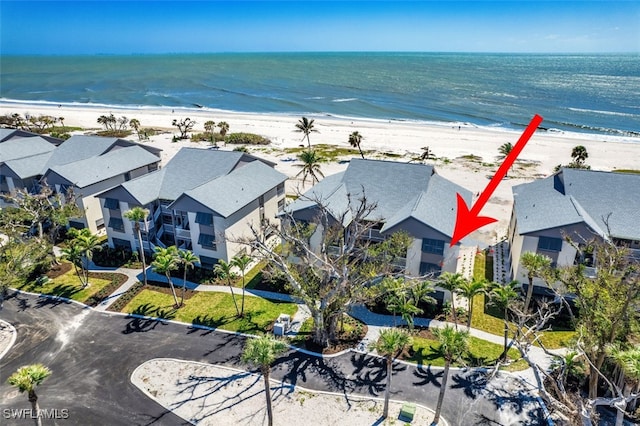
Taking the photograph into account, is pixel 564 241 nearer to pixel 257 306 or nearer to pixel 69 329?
pixel 257 306

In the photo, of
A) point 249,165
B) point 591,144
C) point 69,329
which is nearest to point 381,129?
point 591,144

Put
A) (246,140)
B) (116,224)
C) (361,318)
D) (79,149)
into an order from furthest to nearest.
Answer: (246,140)
(79,149)
(116,224)
(361,318)

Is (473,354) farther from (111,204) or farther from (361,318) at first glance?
(111,204)

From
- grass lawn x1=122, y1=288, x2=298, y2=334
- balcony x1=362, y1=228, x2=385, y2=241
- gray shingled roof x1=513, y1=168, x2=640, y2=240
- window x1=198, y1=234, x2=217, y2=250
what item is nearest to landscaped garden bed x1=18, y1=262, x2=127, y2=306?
grass lawn x1=122, y1=288, x2=298, y2=334

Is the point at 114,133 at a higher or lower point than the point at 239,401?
higher

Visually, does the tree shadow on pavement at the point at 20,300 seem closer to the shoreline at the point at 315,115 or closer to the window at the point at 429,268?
the window at the point at 429,268

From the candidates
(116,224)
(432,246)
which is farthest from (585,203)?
(116,224)

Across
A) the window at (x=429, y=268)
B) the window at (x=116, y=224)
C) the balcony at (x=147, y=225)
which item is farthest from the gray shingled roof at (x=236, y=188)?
the window at (x=429, y=268)
